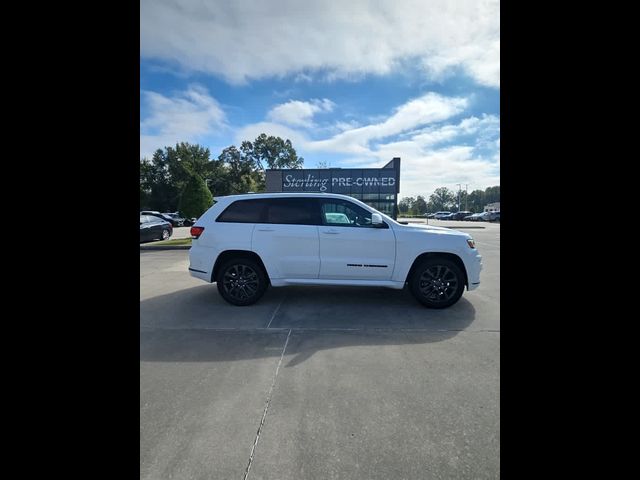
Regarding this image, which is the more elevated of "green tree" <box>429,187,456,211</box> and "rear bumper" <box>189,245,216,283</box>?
"green tree" <box>429,187,456,211</box>

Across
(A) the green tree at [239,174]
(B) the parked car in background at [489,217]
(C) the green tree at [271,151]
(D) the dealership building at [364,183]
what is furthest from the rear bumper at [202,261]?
(C) the green tree at [271,151]

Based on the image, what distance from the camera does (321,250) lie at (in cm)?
447

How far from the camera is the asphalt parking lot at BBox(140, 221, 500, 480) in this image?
5.77ft

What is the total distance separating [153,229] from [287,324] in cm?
1346

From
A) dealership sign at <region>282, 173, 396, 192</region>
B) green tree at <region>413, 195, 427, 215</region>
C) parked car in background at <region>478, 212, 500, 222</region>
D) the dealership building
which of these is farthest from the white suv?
green tree at <region>413, 195, 427, 215</region>

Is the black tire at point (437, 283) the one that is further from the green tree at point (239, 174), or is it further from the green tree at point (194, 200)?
the green tree at point (239, 174)

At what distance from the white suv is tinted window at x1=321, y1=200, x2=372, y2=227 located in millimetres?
16

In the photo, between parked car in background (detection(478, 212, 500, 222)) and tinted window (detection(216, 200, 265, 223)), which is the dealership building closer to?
tinted window (detection(216, 200, 265, 223))

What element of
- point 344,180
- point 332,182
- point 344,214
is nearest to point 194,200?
point 332,182

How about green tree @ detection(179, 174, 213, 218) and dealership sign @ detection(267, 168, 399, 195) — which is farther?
dealership sign @ detection(267, 168, 399, 195)

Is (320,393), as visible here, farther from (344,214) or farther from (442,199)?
(442,199)
